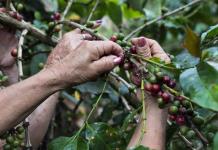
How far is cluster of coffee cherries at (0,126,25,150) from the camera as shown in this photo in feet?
6.01

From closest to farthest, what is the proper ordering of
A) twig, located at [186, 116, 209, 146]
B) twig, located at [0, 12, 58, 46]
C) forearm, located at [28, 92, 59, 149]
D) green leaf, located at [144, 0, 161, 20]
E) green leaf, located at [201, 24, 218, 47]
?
green leaf, located at [201, 24, 218, 47] < twig, located at [186, 116, 209, 146] < twig, located at [0, 12, 58, 46] < forearm, located at [28, 92, 59, 149] < green leaf, located at [144, 0, 161, 20]

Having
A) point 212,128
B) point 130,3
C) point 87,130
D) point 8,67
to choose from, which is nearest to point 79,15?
point 130,3

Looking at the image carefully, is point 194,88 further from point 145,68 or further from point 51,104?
point 51,104

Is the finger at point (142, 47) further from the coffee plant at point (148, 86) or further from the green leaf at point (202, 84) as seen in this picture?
the green leaf at point (202, 84)

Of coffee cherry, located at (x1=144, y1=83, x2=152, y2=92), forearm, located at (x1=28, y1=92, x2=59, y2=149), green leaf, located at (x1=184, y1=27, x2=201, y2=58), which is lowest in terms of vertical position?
forearm, located at (x1=28, y1=92, x2=59, y2=149)

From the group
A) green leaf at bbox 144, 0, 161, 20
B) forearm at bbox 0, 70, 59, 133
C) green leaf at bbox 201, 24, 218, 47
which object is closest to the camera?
green leaf at bbox 201, 24, 218, 47

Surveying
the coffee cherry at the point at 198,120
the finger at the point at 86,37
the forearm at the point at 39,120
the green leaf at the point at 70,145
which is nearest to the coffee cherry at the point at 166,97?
the coffee cherry at the point at 198,120

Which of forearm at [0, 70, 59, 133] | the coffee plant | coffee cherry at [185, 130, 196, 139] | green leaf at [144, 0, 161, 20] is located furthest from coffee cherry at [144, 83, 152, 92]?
green leaf at [144, 0, 161, 20]

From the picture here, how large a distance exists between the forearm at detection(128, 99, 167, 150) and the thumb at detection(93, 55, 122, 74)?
0.17 m

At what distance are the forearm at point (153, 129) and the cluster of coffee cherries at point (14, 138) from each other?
18.3 inches

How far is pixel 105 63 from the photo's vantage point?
1583 millimetres

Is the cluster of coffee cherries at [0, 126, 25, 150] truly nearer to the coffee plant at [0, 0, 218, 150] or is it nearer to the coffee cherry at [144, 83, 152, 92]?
the coffee plant at [0, 0, 218, 150]

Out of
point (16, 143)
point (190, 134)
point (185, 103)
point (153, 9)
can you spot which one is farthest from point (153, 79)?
point (153, 9)

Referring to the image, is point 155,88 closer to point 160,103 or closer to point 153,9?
point 160,103
